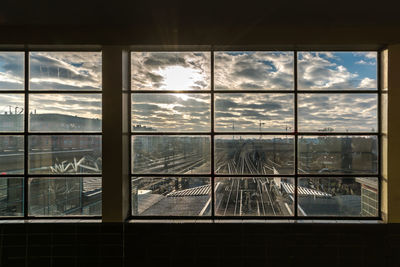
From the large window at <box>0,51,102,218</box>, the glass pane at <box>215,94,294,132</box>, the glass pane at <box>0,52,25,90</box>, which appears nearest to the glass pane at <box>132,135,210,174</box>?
the glass pane at <box>215,94,294,132</box>

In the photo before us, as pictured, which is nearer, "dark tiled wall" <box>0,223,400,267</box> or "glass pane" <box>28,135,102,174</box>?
"dark tiled wall" <box>0,223,400,267</box>

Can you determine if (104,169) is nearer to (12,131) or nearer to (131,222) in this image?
(131,222)

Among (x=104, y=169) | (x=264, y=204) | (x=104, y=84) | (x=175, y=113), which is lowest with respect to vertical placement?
(x=264, y=204)

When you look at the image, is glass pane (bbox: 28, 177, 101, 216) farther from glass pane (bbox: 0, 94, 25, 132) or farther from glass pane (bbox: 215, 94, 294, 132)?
glass pane (bbox: 215, 94, 294, 132)

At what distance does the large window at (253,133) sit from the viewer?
2816 mm

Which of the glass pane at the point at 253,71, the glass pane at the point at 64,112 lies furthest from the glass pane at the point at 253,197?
the glass pane at the point at 64,112

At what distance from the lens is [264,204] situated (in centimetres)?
285

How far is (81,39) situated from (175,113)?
127cm

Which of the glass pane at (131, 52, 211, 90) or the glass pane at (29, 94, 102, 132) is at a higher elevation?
the glass pane at (131, 52, 211, 90)

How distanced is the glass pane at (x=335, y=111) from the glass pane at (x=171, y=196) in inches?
58.2

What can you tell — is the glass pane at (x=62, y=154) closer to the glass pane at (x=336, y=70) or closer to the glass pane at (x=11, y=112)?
the glass pane at (x=11, y=112)

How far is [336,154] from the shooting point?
2.83 metres

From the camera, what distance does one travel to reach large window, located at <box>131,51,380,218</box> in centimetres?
282

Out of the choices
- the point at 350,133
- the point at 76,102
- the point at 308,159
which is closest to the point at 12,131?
the point at 76,102
